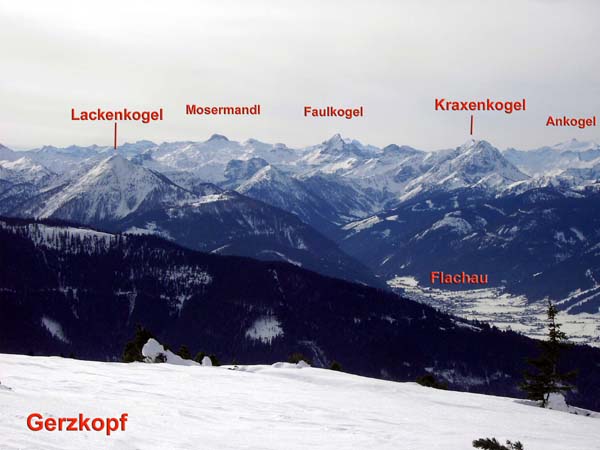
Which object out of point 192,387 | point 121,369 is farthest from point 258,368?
point 192,387

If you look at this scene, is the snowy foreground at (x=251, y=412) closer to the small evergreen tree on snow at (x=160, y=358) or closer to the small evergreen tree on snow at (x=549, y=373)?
the small evergreen tree on snow at (x=549, y=373)

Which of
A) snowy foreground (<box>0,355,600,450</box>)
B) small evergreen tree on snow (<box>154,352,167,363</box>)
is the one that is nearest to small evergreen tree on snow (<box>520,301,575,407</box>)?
snowy foreground (<box>0,355,600,450</box>)

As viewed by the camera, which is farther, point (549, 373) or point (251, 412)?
point (549, 373)

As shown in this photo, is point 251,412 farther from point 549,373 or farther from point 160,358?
point 160,358

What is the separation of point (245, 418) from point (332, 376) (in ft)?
75.4

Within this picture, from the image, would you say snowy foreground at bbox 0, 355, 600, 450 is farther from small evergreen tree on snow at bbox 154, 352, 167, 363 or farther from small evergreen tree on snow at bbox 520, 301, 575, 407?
small evergreen tree on snow at bbox 154, 352, 167, 363

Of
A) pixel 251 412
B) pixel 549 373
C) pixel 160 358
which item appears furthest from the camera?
pixel 160 358

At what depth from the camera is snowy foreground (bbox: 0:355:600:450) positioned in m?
26.2

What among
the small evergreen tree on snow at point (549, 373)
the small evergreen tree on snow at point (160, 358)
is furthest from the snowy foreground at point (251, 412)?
the small evergreen tree on snow at point (160, 358)

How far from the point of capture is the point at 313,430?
30844 millimetres

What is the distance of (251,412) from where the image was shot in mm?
33938

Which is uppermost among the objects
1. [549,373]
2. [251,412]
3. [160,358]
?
[251,412]

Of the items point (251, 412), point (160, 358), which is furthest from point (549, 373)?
point (160, 358)

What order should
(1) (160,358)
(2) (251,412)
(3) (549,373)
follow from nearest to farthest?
(2) (251,412), (3) (549,373), (1) (160,358)
